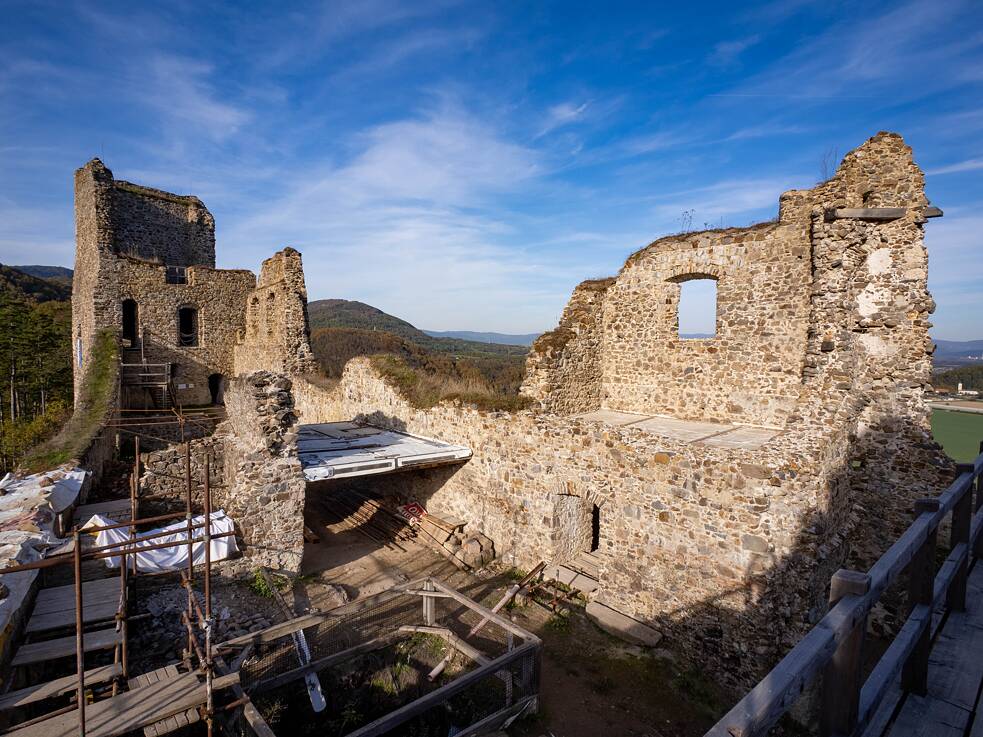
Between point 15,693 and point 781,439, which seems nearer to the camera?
point 15,693

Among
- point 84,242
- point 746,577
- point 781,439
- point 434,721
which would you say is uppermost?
point 84,242

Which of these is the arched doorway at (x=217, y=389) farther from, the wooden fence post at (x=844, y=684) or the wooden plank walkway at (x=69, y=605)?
the wooden fence post at (x=844, y=684)

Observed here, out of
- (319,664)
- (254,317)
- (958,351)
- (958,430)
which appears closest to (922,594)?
(319,664)

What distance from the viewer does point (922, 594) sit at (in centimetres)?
278

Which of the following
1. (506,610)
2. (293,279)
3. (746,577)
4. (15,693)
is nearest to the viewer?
(15,693)

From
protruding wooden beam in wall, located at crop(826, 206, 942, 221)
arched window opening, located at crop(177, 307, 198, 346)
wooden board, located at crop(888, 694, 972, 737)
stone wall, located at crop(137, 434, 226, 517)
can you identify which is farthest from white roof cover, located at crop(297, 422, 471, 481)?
arched window opening, located at crop(177, 307, 198, 346)

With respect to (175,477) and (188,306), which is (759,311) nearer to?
(175,477)

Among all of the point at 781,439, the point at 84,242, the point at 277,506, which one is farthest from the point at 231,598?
the point at 84,242

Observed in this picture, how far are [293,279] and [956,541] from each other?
57.0 feet

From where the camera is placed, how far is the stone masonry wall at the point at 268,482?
8.78m

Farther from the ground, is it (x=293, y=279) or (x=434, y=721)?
(x=293, y=279)

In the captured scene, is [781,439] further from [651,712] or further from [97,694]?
[97,694]

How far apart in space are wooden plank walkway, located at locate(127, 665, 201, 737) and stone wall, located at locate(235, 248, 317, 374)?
11910mm

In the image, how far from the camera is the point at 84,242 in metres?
21.9
